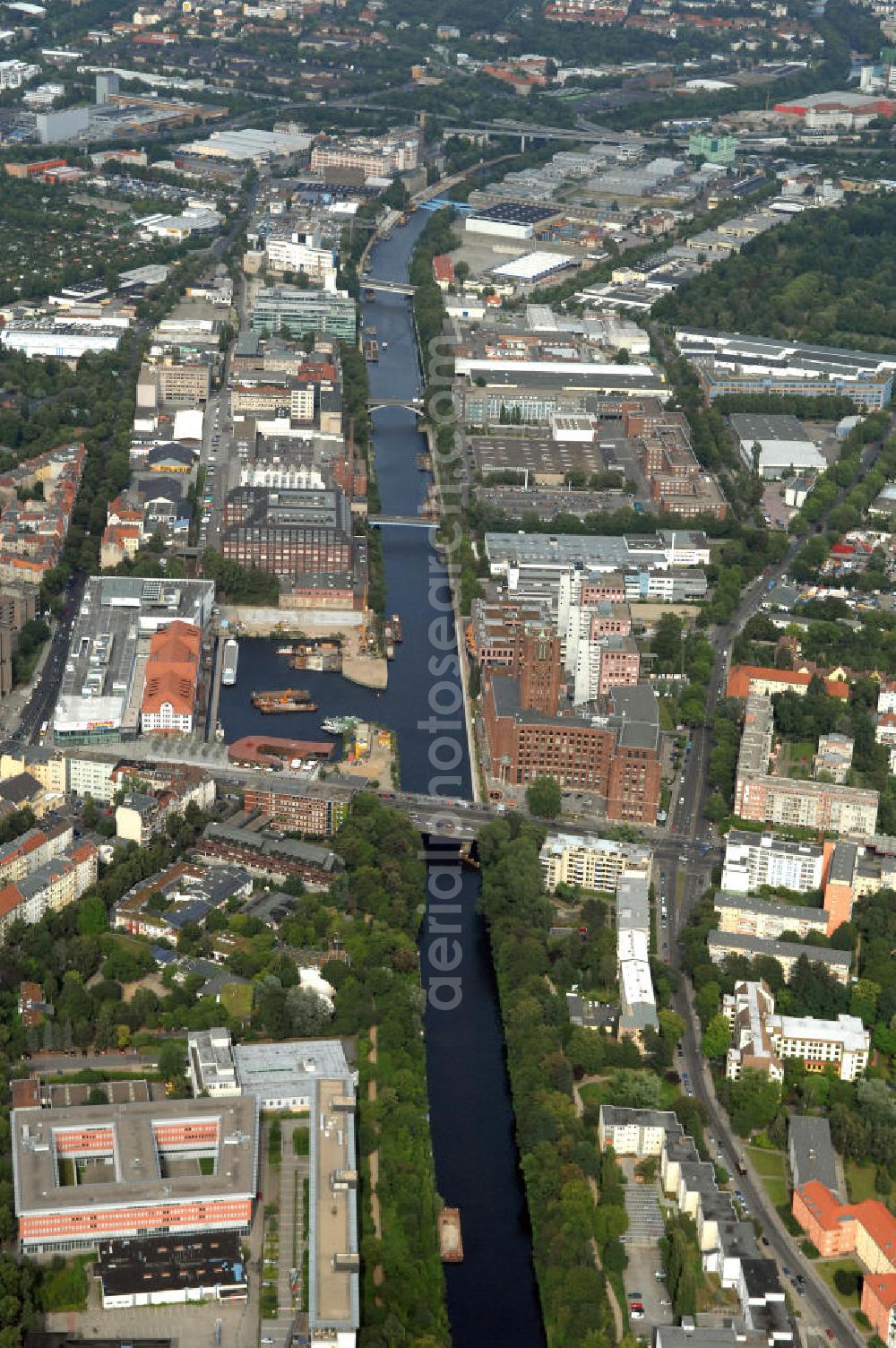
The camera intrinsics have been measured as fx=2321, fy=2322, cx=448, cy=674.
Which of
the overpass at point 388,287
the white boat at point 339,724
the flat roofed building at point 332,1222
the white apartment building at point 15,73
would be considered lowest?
the overpass at point 388,287

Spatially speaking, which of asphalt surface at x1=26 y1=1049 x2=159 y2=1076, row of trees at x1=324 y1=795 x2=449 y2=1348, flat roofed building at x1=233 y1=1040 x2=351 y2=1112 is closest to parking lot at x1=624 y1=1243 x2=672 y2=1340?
row of trees at x1=324 y1=795 x2=449 y2=1348

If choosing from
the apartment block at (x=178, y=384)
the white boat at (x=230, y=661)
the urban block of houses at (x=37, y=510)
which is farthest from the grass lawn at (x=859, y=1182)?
the apartment block at (x=178, y=384)

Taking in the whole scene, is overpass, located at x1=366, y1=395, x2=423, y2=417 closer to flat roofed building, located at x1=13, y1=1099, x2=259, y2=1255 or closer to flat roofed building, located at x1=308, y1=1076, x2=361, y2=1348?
flat roofed building, located at x1=308, y1=1076, x2=361, y2=1348

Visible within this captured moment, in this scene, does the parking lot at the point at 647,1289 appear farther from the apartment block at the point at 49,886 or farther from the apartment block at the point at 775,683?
the apartment block at the point at 775,683

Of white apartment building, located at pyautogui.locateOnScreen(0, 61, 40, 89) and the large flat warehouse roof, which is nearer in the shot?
the large flat warehouse roof

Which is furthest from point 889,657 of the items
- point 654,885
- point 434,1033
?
point 434,1033

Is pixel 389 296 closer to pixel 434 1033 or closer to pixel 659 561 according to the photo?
pixel 659 561
